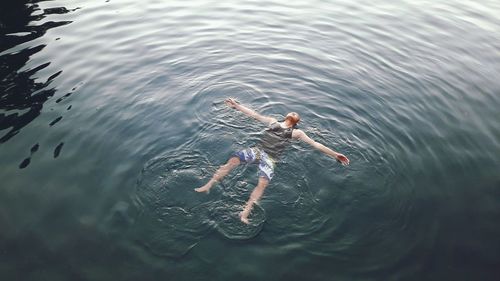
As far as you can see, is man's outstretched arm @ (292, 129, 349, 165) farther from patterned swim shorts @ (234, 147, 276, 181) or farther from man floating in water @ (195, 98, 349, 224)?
patterned swim shorts @ (234, 147, 276, 181)

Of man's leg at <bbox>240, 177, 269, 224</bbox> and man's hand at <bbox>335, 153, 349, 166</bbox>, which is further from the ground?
man's hand at <bbox>335, 153, 349, 166</bbox>

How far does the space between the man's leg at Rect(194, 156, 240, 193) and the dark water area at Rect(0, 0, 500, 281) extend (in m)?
0.24

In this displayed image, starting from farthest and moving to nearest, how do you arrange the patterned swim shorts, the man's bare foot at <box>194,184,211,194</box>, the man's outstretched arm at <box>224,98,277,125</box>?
the man's outstretched arm at <box>224,98,277,125</box>
the patterned swim shorts
the man's bare foot at <box>194,184,211,194</box>

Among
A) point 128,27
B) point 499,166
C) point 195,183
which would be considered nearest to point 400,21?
point 499,166

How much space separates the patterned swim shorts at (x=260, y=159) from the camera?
8844 mm

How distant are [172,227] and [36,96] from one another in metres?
7.63

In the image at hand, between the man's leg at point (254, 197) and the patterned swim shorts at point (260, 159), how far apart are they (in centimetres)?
16

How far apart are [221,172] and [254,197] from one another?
1110mm

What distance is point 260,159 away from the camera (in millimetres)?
9188

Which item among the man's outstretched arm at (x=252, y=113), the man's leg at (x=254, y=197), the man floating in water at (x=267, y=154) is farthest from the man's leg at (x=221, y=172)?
the man's outstretched arm at (x=252, y=113)

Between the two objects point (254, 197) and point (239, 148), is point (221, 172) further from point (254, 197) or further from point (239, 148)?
point (239, 148)

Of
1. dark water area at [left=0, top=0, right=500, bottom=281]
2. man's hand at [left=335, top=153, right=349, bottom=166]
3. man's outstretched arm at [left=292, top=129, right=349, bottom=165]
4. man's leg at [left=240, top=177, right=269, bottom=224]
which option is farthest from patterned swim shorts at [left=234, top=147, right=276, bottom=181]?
man's hand at [left=335, top=153, right=349, bottom=166]

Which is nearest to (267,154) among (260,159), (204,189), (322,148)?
(260,159)

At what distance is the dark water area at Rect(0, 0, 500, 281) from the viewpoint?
289 inches
